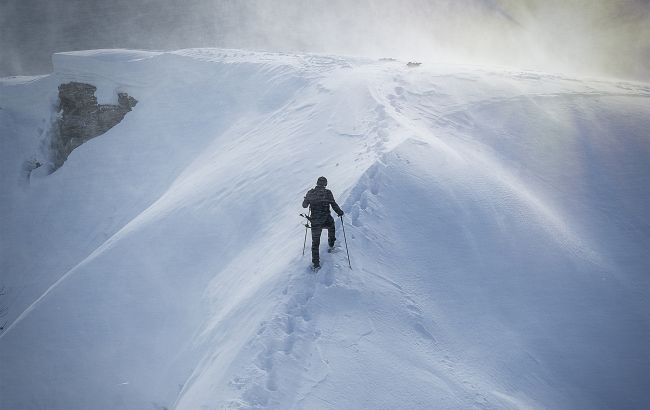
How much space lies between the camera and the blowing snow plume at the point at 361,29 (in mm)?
47188

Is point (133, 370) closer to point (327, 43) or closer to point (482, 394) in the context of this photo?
point (482, 394)

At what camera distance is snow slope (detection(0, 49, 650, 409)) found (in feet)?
23.4

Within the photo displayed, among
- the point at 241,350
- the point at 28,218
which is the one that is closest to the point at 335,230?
the point at 241,350

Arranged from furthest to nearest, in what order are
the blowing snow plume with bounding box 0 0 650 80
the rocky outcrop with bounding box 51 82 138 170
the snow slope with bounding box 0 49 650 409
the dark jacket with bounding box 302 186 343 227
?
the blowing snow plume with bounding box 0 0 650 80 < the rocky outcrop with bounding box 51 82 138 170 < the dark jacket with bounding box 302 186 343 227 < the snow slope with bounding box 0 49 650 409

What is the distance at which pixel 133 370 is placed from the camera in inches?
427

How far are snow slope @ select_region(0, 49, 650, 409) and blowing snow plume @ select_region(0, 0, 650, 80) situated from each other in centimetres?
3489

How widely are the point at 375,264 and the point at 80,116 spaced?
27.7m

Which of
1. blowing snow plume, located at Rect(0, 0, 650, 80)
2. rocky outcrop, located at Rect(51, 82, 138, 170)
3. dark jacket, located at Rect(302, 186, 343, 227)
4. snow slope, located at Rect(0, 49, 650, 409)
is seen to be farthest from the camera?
blowing snow plume, located at Rect(0, 0, 650, 80)

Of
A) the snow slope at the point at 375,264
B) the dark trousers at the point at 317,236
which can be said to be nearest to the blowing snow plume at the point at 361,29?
the snow slope at the point at 375,264

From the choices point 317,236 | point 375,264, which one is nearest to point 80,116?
point 317,236

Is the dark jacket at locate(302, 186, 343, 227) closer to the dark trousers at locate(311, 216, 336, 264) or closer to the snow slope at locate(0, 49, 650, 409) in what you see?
the dark trousers at locate(311, 216, 336, 264)

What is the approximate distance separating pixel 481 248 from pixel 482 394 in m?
3.80

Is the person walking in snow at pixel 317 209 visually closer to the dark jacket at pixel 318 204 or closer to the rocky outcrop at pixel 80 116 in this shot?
the dark jacket at pixel 318 204

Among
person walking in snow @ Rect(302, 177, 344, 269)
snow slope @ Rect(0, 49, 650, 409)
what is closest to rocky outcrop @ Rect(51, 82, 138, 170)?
snow slope @ Rect(0, 49, 650, 409)
